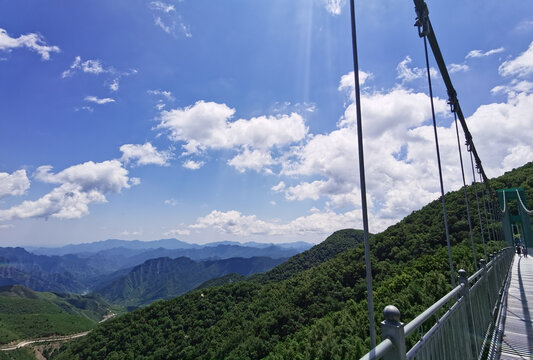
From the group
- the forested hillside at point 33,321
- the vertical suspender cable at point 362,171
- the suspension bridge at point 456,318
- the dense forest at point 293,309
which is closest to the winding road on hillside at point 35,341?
the forested hillside at point 33,321

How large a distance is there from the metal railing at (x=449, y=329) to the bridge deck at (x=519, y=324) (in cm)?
31

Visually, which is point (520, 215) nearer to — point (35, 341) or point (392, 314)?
point (392, 314)

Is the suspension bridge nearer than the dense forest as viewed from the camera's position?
Yes

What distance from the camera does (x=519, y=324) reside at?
6059mm

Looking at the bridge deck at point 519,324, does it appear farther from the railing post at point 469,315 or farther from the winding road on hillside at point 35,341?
the winding road on hillside at point 35,341

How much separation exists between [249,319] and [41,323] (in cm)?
10054

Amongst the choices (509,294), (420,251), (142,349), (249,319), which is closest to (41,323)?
(142,349)

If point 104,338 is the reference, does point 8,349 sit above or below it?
below

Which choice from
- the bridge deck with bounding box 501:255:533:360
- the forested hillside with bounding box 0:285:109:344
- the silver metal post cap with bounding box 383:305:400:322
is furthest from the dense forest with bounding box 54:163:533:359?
the forested hillside with bounding box 0:285:109:344

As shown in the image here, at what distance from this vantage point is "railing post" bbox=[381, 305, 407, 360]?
1.87 m

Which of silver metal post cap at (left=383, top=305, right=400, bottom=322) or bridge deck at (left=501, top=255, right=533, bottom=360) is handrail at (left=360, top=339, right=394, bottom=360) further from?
bridge deck at (left=501, top=255, right=533, bottom=360)

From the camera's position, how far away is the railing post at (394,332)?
1.87m

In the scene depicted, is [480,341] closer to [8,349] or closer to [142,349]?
[142,349]

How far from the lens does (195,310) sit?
64.1 metres
